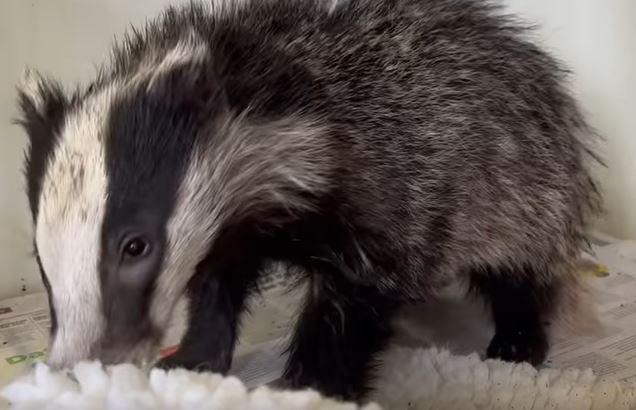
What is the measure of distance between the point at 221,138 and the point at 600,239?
0.87 meters

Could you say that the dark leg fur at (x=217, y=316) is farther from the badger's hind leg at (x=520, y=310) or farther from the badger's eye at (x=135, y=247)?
the badger's hind leg at (x=520, y=310)

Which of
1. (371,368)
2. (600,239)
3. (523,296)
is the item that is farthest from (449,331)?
(600,239)

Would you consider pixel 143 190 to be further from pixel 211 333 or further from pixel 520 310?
pixel 520 310

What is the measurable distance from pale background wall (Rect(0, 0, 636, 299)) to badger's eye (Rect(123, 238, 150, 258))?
54cm

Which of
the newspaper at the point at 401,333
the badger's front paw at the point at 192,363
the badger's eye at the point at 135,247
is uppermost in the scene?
the badger's eye at the point at 135,247

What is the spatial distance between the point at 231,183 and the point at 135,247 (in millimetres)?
105

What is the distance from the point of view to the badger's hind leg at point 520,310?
1049mm

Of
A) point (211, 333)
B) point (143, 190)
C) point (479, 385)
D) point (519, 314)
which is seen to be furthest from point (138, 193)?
point (519, 314)

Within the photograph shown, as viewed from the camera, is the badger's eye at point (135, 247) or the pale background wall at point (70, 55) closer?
the badger's eye at point (135, 247)

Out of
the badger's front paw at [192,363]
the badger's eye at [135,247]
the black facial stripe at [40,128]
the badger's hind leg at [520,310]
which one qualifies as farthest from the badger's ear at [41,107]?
the badger's hind leg at [520,310]

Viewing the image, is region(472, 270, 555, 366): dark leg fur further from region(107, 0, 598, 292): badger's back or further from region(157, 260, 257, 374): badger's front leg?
region(157, 260, 257, 374): badger's front leg

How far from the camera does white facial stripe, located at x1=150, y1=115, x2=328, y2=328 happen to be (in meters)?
0.76

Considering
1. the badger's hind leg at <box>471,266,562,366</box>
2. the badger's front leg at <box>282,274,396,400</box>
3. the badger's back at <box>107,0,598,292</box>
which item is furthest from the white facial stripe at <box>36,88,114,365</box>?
the badger's hind leg at <box>471,266,562,366</box>

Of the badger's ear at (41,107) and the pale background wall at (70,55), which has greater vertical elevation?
the badger's ear at (41,107)
